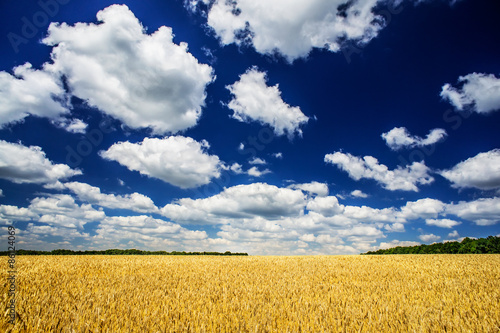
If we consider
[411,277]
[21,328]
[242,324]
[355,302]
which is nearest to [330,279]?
[355,302]

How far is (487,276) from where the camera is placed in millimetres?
10570

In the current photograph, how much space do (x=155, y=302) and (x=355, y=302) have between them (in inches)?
183

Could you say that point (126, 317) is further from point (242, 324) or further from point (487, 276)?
point (487, 276)

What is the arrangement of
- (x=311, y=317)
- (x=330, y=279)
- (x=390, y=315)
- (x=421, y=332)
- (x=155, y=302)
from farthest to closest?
1. (x=330, y=279)
2. (x=155, y=302)
3. (x=390, y=315)
4. (x=311, y=317)
5. (x=421, y=332)

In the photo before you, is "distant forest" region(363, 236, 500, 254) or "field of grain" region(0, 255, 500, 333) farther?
"distant forest" region(363, 236, 500, 254)

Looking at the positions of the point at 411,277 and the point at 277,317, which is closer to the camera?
the point at 277,317

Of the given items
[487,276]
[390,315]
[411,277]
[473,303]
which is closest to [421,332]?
[390,315]

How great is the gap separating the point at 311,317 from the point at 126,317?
132 inches

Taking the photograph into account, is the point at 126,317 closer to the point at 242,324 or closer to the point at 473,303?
the point at 242,324

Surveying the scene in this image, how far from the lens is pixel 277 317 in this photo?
15.4ft

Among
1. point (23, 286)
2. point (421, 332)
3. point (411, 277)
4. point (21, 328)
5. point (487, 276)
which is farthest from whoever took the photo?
point (487, 276)

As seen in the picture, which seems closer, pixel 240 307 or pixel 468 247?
pixel 240 307

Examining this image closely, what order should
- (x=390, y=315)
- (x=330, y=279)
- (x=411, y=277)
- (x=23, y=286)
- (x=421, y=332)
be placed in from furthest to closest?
(x=411, y=277) → (x=330, y=279) → (x=23, y=286) → (x=390, y=315) → (x=421, y=332)

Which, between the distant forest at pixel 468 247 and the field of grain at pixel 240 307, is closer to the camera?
the field of grain at pixel 240 307
